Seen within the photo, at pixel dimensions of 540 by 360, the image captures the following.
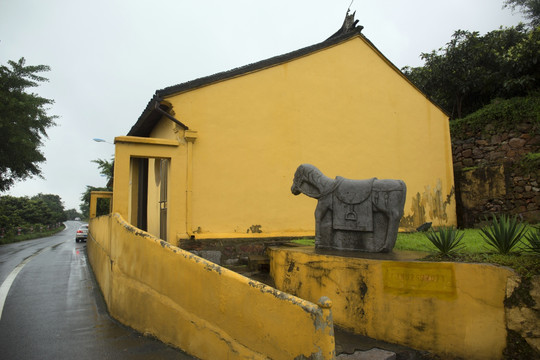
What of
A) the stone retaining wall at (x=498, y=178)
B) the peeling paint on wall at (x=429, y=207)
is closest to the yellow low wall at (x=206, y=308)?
the peeling paint on wall at (x=429, y=207)

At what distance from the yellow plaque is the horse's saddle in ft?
3.71

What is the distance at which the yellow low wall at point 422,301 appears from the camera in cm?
344

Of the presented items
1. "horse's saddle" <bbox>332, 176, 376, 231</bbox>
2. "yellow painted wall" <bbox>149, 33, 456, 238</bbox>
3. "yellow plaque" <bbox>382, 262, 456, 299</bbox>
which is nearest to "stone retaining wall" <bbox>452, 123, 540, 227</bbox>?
"yellow painted wall" <bbox>149, 33, 456, 238</bbox>

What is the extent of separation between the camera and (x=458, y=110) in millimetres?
15672

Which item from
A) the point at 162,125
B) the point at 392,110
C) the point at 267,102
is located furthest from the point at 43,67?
the point at 392,110

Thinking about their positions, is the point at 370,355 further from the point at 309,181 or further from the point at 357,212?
the point at 309,181

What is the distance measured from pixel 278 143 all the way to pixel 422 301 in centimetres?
594

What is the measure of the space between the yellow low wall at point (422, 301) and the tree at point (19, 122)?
1842 cm

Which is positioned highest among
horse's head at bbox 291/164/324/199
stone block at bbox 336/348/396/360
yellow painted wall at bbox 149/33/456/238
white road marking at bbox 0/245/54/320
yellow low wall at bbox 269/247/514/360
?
yellow painted wall at bbox 149/33/456/238

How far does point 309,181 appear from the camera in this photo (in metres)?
5.83

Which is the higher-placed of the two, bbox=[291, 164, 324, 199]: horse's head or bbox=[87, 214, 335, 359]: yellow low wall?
bbox=[291, 164, 324, 199]: horse's head

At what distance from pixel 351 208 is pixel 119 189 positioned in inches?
179

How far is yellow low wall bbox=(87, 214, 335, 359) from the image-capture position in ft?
8.38

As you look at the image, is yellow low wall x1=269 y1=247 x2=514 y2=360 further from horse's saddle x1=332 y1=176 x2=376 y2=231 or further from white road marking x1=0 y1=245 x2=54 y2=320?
white road marking x1=0 y1=245 x2=54 y2=320
